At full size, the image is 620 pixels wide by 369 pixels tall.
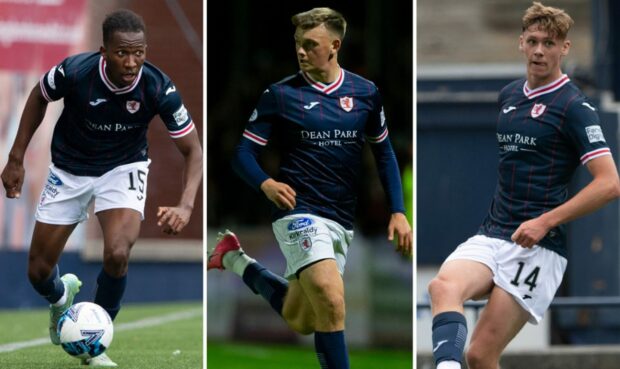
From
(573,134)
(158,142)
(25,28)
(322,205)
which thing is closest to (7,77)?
(25,28)

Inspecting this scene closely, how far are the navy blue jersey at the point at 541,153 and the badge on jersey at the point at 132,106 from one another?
7.18 ft

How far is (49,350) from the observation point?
855cm

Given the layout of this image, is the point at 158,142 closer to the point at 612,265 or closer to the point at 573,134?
the point at 612,265

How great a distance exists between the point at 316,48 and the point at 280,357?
6.93 meters

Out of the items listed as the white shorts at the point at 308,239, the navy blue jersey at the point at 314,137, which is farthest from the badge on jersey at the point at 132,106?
the white shorts at the point at 308,239

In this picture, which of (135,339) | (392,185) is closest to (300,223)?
(392,185)

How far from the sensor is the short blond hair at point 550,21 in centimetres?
632

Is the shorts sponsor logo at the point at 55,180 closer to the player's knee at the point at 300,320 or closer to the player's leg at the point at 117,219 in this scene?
the player's leg at the point at 117,219

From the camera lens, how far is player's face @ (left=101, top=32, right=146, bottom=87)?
23.5ft

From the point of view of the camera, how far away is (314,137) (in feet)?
22.2

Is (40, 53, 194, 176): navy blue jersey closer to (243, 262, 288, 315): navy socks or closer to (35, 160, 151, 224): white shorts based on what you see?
(35, 160, 151, 224): white shorts

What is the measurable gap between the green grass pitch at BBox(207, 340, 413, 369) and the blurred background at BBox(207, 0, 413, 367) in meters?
0.14

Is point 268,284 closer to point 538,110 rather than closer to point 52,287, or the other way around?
point 52,287

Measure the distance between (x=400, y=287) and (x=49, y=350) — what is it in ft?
19.1
